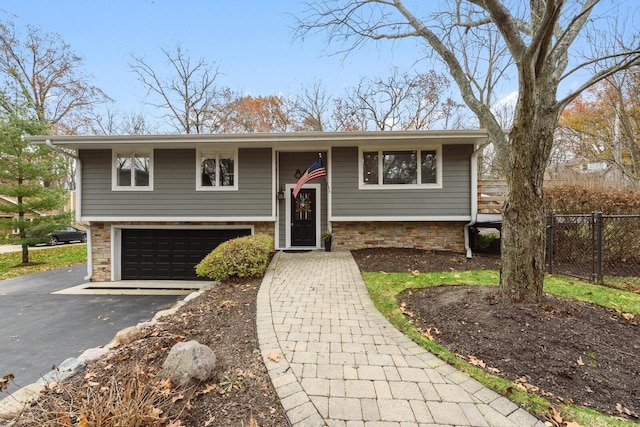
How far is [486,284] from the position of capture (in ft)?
17.0

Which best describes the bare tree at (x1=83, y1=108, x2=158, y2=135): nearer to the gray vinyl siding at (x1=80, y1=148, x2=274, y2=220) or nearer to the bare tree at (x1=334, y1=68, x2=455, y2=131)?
the gray vinyl siding at (x1=80, y1=148, x2=274, y2=220)

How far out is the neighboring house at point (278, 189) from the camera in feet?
27.6

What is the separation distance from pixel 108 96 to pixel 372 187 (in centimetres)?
2262

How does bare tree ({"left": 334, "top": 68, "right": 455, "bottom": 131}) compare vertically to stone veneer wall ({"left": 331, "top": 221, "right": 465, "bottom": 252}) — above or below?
above

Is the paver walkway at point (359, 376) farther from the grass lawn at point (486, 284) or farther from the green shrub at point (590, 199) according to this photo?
the green shrub at point (590, 199)

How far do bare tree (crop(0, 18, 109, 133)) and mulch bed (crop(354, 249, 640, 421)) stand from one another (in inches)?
910

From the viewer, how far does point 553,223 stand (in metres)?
6.80

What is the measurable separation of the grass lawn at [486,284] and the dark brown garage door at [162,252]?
6311mm

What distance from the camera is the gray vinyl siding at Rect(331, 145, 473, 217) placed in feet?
27.6

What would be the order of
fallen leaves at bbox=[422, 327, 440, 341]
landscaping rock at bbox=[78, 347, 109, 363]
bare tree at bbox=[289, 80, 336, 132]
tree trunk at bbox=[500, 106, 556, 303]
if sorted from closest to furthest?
1. landscaping rock at bbox=[78, 347, 109, 363]
2. fallen leaves at bbox=[422, 327, 440, 341]
3. tree trunk at bbox=[500, 106, 556, 303]
4. bare tree at bbox=[289, 80, 336, 132]

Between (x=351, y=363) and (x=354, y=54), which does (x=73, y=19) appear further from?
(x=351, y=363)

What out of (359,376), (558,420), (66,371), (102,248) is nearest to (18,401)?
(66,371)

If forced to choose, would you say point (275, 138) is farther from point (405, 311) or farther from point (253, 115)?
point (253, 115)

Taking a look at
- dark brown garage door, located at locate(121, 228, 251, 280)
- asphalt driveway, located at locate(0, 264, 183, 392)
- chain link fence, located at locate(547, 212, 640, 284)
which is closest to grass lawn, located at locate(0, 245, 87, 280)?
asphalt driveway, located at locate(0, 264, 183, 392)
